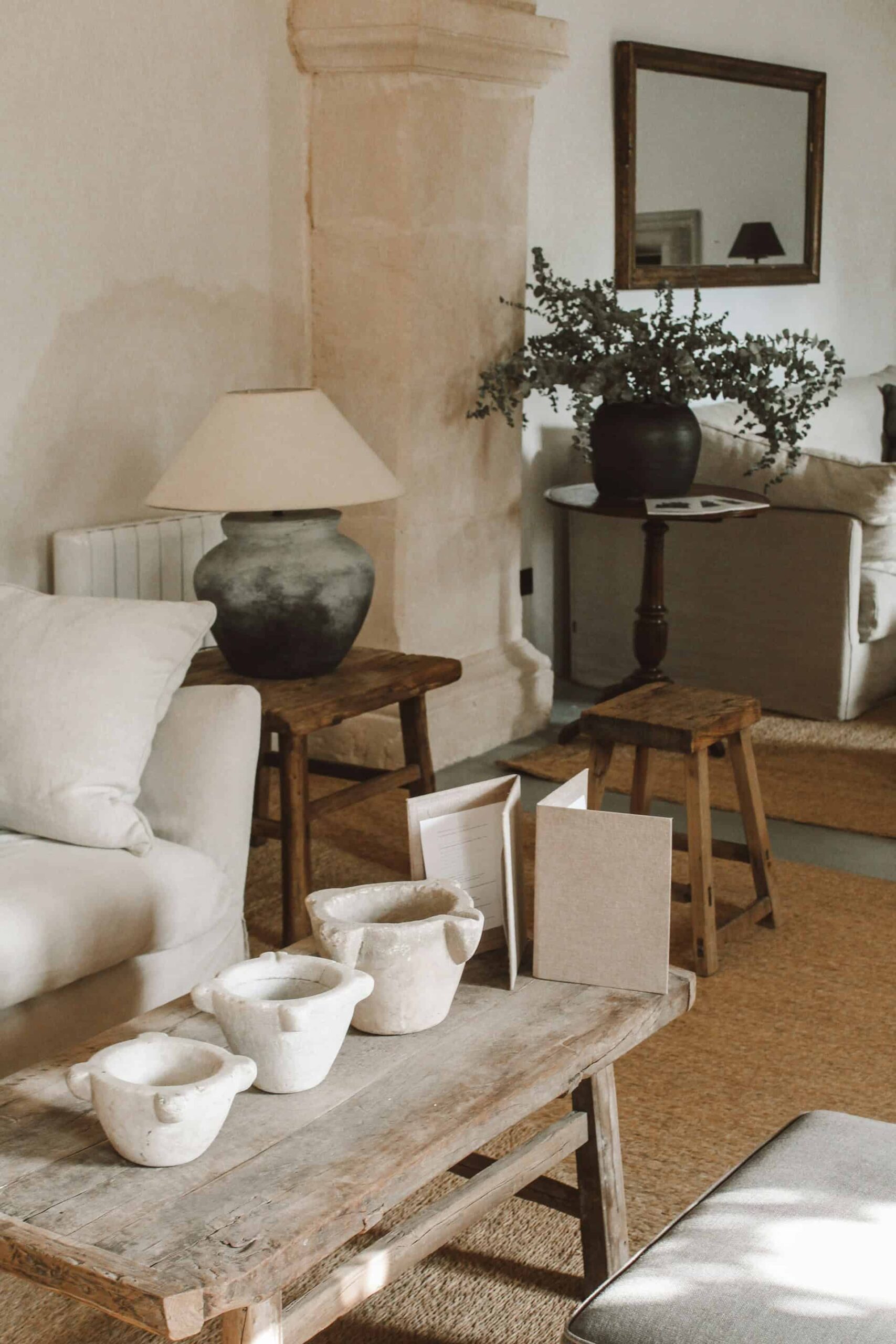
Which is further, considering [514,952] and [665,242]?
[665,242]

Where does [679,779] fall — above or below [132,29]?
below

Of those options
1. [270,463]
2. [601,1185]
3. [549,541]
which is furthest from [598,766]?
[549,541]

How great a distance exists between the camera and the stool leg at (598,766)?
2.96 metres

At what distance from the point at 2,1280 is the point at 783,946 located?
166cm

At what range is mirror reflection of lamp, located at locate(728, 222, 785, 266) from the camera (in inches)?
222

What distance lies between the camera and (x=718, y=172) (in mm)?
5441

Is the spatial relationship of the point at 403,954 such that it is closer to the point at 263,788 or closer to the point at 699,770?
the point at 699,770

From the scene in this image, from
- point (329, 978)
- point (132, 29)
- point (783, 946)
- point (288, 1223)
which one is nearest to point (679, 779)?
point (783, 946)

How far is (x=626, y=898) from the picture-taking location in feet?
5.44

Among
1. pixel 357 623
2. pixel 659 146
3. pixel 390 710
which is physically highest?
pixel 659 146

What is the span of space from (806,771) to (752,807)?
120 cm

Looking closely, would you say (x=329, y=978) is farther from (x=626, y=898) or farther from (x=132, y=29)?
(x=132, y=29)

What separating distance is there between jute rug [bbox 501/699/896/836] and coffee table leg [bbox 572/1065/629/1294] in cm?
201

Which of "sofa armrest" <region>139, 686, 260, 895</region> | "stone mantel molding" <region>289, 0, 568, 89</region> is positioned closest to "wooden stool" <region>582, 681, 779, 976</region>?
"sofa armrest" <region>139, 686, 260, 895</region>
